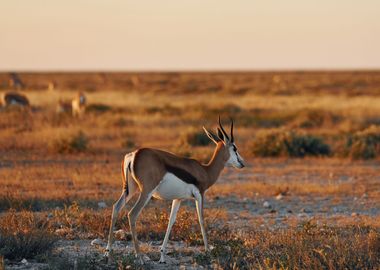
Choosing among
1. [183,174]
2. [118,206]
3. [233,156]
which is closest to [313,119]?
[233,156]

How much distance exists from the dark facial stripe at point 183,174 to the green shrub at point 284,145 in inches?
480

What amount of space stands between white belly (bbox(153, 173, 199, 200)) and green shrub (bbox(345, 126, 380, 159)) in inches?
490

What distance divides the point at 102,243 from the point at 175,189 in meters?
1.76

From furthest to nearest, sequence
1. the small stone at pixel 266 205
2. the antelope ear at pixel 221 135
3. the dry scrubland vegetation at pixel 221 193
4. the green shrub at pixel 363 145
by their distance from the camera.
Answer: the green shrub at pixel 363 145 < the small stone at pixel 266 205 < the antelope ear at pixel 221 135 < the dry scrubland vegetation at pixel 221 193

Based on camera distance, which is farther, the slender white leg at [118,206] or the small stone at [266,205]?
the small stone at [266,205]

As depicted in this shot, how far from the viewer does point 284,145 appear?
20.9 m

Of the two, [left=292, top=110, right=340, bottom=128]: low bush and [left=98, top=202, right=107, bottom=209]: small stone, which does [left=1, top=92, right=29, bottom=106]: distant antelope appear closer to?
[left=292, top=110, right=340, bottom=128]: low bush

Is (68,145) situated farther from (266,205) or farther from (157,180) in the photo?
(157,180)

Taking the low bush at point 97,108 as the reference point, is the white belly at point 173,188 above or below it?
above

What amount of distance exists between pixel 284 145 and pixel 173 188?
12544 millimetres

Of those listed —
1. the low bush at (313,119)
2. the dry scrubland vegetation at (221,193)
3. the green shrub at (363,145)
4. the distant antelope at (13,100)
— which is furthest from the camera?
the distant antelope at (13,100)

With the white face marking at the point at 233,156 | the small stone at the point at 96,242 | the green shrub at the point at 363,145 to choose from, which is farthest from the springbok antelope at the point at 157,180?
the green shrub at the point at 363,145

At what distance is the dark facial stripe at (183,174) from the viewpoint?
8.62 meters

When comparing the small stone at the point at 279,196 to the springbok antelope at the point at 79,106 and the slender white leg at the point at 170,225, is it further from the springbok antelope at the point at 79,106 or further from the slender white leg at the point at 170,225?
the springbok antelope at the point at 79,106
